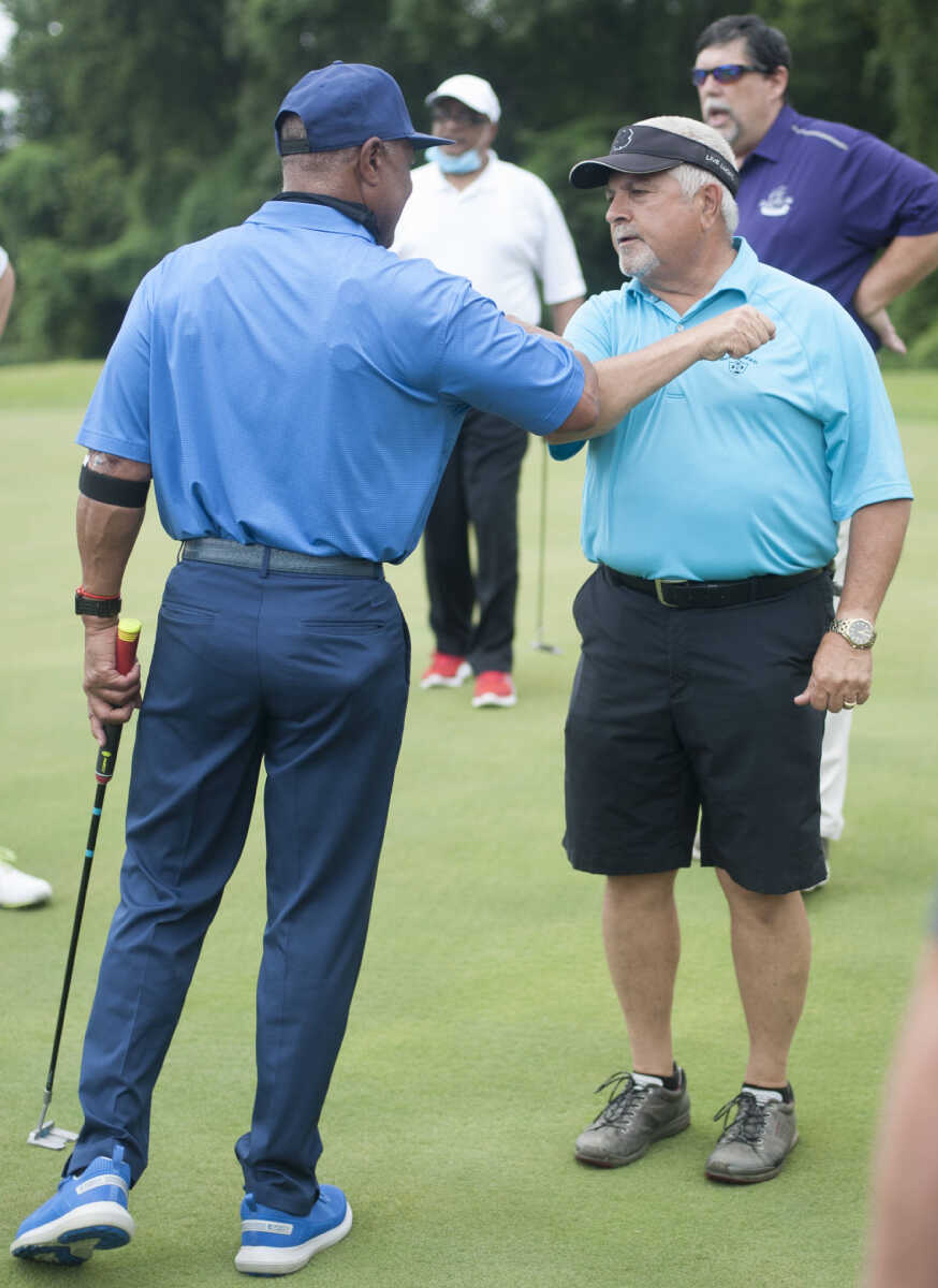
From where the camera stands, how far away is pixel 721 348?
118 inches

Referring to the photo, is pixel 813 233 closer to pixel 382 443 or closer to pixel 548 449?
pixel 548 449

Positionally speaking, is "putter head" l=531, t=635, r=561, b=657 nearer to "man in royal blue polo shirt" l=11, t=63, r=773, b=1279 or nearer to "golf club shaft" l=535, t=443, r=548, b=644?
"golf club shaft" l=535, t=443, r=548, b=644

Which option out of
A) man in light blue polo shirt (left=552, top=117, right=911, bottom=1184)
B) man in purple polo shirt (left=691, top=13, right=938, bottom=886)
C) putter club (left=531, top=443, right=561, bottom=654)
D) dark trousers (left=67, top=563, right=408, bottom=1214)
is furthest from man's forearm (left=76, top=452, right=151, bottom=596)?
putter club (left=531, top=443, right=561, bottom=654)

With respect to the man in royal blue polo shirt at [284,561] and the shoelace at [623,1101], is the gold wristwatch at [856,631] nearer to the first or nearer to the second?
the man in royal blue polo shirt at [284,561]

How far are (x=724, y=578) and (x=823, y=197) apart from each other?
1.89m

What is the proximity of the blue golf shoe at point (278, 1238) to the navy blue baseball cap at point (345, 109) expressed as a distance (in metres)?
1.83

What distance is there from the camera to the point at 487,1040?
12.8 ft

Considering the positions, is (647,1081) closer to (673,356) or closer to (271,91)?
(673,356)

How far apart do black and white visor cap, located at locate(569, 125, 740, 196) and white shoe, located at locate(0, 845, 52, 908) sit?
256 centimetres

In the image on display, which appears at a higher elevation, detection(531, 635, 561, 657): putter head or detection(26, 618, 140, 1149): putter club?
detection(26, 618, 140, 1149): putter club

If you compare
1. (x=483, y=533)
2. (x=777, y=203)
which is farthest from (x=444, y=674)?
(x=777, y=203)

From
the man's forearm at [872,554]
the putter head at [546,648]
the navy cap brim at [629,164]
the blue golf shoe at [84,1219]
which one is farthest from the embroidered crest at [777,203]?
the putter head at [546,648]

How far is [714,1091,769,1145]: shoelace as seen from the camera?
3354mm

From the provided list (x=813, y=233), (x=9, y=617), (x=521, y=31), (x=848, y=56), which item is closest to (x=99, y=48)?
(x=521, y=31)
